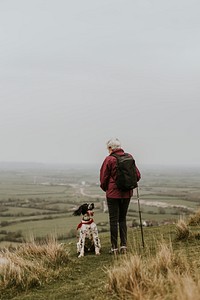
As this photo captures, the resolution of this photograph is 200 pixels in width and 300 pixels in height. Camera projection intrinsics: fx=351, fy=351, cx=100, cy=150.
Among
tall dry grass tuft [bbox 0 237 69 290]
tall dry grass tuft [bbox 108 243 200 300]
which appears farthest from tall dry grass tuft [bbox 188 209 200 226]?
tall dry grass tuft [bbox 108 243 200 300]

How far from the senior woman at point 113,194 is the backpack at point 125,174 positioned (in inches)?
4.3

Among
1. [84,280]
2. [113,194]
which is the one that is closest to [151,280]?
[84,280]

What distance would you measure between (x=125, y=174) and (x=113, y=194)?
509 millimetres

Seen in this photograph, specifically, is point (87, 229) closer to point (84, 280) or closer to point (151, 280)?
point (84, 280)

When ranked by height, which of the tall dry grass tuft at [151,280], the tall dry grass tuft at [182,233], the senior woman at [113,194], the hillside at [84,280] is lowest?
the hillside at [84,280]

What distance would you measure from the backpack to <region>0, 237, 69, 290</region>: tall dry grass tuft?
180 cm

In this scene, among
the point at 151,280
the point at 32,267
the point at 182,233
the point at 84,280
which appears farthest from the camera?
the point at 182,233

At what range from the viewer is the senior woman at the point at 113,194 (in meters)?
7.45

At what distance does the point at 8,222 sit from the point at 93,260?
26556 millimetres

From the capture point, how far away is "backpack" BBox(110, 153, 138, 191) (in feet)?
24.0

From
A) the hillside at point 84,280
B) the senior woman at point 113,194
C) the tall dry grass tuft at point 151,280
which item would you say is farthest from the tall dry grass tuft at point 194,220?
the tall dry grass tuft at point 151,280

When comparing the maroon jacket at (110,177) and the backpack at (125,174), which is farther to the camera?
the maroon jacket at (110,177)

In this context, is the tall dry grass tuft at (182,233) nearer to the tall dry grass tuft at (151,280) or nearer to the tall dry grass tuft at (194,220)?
the tall dry grass tuft at (194,220)

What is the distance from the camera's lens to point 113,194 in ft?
24.5
